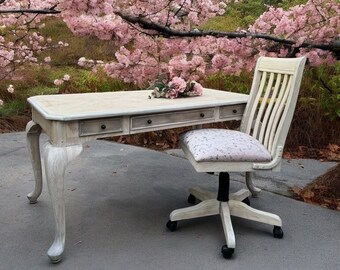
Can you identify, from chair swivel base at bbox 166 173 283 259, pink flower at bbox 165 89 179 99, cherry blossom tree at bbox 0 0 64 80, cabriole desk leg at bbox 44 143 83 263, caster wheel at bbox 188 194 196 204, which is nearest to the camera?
cabriole desk leg at bbox 44 143 83 263

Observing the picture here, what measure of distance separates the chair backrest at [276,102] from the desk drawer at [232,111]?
4 cm

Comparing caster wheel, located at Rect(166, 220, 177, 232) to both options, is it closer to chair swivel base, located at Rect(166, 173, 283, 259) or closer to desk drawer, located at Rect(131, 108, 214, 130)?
chair swivel base, located at Rect(166, 173, 283, 259)

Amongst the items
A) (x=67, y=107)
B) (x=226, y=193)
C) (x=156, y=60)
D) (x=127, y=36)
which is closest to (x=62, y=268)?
(x=67, y=107)

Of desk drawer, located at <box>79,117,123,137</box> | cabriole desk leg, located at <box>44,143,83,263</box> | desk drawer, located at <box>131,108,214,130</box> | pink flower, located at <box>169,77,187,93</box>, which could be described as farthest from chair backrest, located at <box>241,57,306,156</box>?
cabriole desk leg, located at <box>44,143,83,263</box>

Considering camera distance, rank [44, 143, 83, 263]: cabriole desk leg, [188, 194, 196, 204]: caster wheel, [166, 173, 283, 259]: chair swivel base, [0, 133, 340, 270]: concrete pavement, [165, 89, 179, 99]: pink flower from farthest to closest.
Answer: [188, 194, 196, 204]: caster wheel < [165, 89, 179, 99]: pink flower < [166, 173, 283, 259]: chair swivel base < [0, 133, 340, 270]: concrete pavement < [44, 143, 83, 263]: cabriole desk leg

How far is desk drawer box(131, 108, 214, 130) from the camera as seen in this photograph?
2043mm

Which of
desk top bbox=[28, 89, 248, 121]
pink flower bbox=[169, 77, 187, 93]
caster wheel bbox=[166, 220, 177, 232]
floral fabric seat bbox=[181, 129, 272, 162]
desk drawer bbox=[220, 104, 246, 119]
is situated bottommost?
caster wheel bbox=[166, 220, 177, 232]

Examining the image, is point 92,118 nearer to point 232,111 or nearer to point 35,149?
point 35,149

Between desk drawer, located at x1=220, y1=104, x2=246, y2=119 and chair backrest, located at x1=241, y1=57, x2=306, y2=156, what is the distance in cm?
4

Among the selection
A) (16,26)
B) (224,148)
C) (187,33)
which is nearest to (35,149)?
(224,148)

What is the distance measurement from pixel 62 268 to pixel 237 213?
1.01 meters

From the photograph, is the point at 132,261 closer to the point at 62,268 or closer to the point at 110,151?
the point at 62,268

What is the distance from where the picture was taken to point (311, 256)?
2.02 meters

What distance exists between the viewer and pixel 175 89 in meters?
2.35
